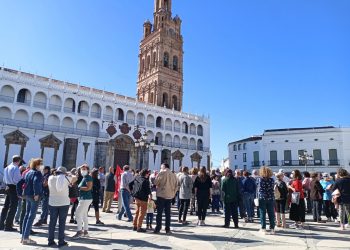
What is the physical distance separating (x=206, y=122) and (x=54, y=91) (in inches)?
1066

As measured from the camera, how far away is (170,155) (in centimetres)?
4362

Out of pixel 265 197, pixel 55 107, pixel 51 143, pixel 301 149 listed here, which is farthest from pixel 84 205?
pixel 301 149

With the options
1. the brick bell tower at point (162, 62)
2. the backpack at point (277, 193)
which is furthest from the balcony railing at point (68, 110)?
the backpack at point (277, 193)

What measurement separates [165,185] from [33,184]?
3269 mm

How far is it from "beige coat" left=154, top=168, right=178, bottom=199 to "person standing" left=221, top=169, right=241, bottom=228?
1.81 m

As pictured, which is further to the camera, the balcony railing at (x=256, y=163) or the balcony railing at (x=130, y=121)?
the balcony railing at (x=256, y=163)

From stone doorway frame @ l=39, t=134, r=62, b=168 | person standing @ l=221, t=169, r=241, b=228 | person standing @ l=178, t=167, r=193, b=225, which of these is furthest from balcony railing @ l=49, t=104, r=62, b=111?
person standing @ l=221, t=169, r=241, b=228

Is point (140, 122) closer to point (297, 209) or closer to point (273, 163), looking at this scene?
point (273, 163)

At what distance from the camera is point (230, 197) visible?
27.1ft

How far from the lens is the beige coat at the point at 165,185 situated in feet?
24.4

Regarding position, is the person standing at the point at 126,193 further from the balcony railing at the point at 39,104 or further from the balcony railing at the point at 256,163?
the balcony railing at the point at 256,163

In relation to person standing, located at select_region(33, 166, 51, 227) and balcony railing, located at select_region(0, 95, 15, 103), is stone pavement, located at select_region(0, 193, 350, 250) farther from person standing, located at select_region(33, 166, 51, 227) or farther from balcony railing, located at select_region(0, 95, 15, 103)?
balcony railing, located at select_region(0, 95, 15, 103)

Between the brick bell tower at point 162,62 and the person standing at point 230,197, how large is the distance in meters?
40.6

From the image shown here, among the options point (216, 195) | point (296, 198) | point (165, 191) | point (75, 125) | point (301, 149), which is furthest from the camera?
point (301, 149)
